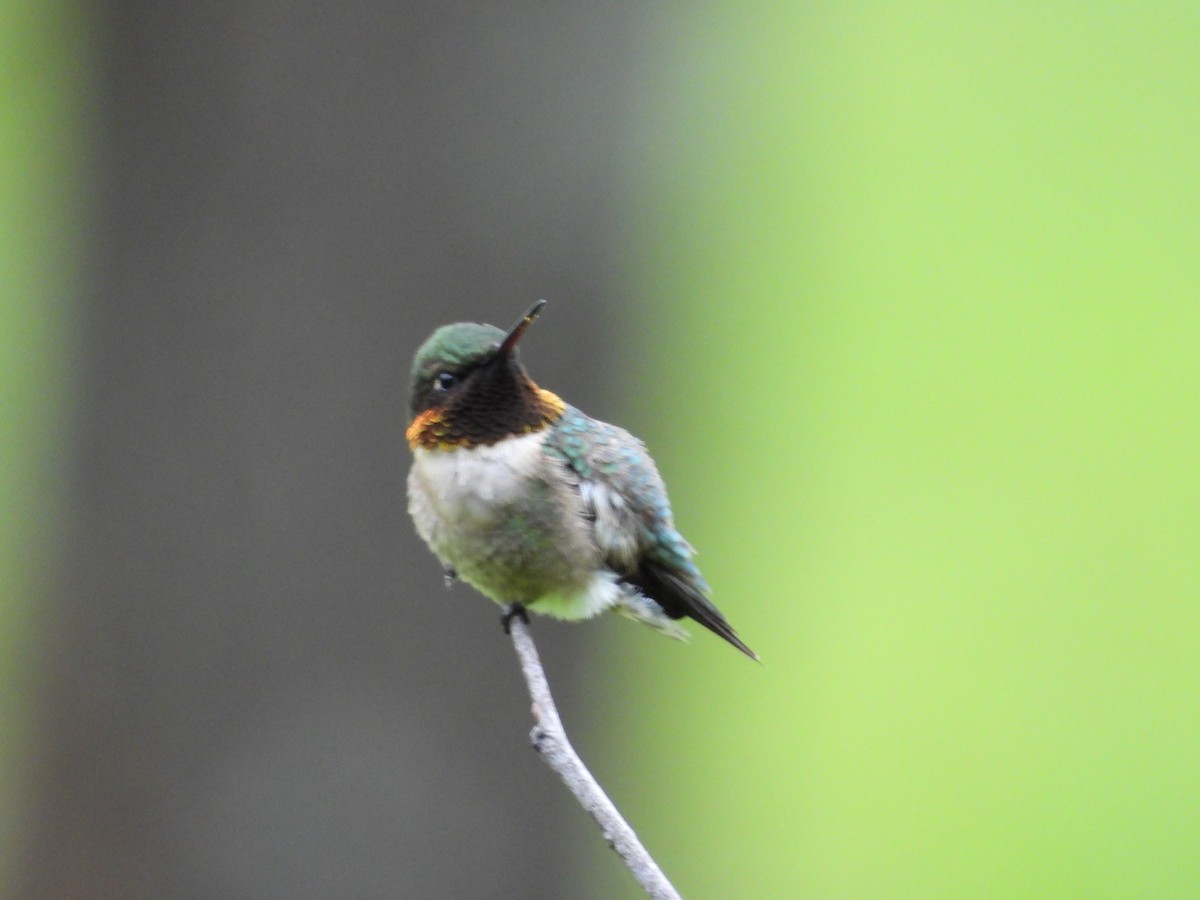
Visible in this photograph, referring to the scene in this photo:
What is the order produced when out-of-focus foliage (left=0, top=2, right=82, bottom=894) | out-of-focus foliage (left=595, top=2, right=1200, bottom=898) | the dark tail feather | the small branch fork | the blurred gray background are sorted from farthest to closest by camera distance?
out-of-focus foliage (left=595, top=2, right=1200, bottom=898) → out-of-focus foliage (left=0, top=2, right=82, bottom=894) → the blurred gray background → the dark tail feather → the small branch fork

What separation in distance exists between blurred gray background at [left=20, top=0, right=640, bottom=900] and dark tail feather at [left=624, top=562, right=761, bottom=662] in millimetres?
789

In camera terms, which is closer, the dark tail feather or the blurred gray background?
the dark tail feather

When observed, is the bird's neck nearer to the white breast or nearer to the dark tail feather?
the white breast

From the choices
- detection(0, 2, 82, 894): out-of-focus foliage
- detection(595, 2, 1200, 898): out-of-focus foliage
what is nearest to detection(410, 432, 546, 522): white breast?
detection(0, 2, 82, 894): out-of-focus foliage

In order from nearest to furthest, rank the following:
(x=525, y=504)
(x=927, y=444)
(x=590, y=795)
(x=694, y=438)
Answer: (x=590, y=795), (x=525, y=504), (x=694, y=438), (x=927, y=444)

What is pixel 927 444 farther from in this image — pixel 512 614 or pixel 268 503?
pixel 512 614

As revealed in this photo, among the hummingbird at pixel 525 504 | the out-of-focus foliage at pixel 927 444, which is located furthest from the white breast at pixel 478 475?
the out-of-focus foliage at pixel 927 444

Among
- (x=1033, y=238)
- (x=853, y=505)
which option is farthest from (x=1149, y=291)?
(x=853, y=505)

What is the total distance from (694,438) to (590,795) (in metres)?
3.84

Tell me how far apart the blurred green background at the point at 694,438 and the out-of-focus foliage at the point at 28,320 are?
0.11ft

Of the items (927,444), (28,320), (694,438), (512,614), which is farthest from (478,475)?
(927,444)

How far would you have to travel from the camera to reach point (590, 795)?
1186 mm

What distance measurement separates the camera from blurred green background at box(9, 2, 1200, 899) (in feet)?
9.19

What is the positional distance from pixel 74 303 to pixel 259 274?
21.6 inches
